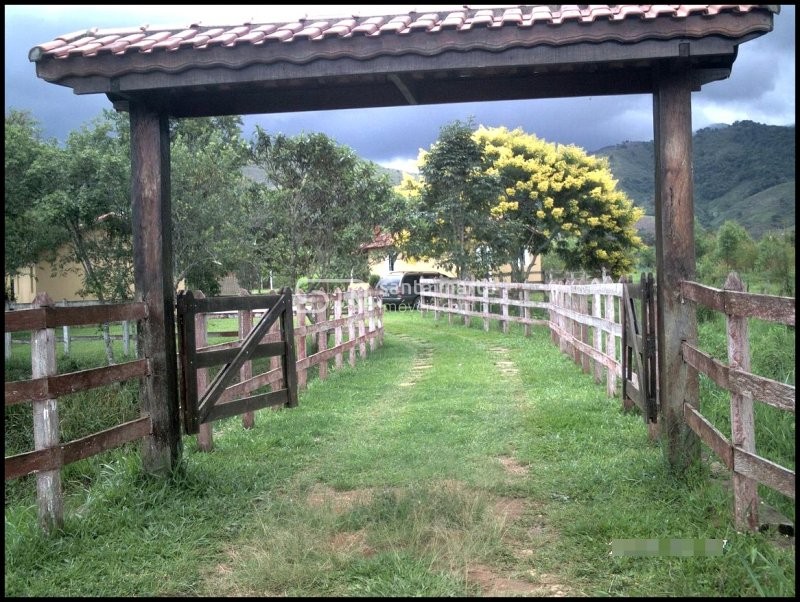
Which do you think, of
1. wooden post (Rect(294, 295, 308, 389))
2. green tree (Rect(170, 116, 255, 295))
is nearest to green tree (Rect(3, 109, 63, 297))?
green tree (Rect(170, 116, 255, 295))

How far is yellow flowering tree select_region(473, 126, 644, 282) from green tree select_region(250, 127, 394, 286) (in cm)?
1072

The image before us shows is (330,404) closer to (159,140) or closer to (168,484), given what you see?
(168,484)

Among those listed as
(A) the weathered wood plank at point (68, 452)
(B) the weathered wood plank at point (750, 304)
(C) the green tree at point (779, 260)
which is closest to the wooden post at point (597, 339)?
(C) the green tree at point (779, 260)

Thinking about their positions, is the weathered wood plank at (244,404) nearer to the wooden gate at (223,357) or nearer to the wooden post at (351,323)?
the wooden gate at (223,357)

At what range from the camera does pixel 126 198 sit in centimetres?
1658

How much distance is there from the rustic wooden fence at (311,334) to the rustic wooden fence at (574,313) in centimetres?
367

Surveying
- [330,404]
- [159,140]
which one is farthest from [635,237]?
[159,140]

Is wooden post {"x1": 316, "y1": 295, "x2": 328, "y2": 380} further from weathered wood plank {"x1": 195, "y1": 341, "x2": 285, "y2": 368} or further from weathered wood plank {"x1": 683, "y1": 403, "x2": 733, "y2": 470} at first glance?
weathered wood plank {"x1": 683, "y1": 403, "x2": 733, "y2": 470}

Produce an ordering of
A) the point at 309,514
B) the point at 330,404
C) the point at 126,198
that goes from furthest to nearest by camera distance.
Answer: the point at 126,198 < the point at 330,404 < the point at 309,514

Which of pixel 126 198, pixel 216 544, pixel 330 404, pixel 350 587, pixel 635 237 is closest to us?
pixel 350 587

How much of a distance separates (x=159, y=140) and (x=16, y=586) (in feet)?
10.4

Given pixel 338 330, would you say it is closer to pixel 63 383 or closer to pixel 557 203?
pixel 63 383

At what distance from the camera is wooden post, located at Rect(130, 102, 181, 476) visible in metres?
5.32

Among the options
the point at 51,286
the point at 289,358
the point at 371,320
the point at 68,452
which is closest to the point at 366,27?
the point at 289,358
